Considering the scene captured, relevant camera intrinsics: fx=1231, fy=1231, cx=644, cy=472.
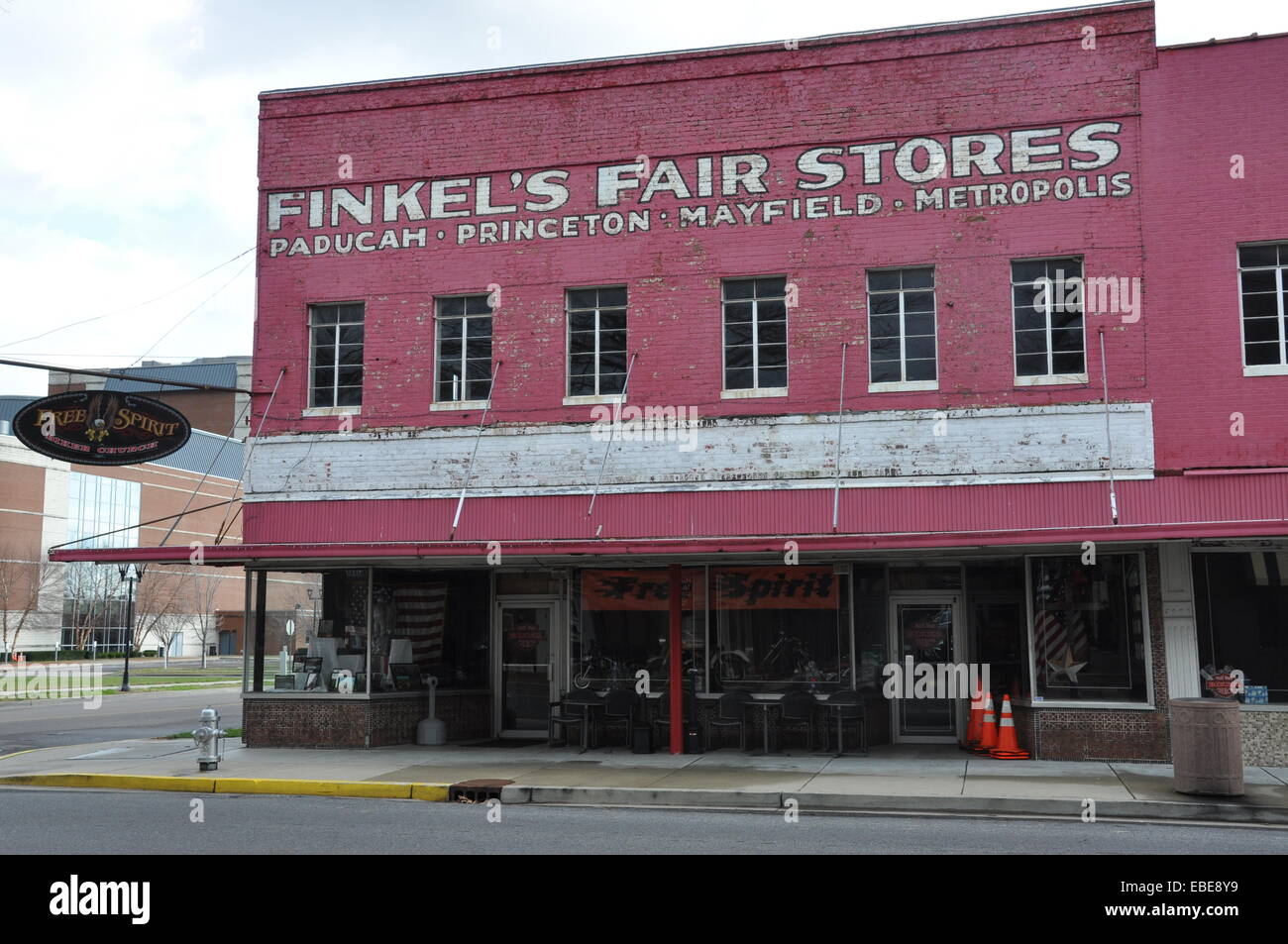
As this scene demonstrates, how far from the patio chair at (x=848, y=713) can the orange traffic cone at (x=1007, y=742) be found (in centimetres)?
174

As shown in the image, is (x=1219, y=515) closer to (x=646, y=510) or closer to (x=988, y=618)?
(x=988, y=618)

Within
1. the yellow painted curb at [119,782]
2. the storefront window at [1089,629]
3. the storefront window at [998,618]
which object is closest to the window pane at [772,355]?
the storefront window at [998,618]

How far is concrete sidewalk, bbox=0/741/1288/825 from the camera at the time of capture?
1262 centimetres

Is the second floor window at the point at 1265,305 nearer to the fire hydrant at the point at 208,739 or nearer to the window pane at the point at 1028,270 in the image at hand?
the window pane at the point at 1028,270

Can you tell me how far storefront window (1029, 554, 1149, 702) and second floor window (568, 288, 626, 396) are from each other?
666 cm

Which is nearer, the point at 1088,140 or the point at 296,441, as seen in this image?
the point at 1088,140

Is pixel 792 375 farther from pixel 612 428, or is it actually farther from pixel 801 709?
pixel 801 709

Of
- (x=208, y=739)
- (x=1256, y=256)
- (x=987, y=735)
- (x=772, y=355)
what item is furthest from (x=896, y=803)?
(x=1256, y=256)

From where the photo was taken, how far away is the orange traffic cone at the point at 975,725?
1702cm

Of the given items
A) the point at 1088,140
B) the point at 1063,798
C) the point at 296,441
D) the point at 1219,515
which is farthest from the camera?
the point at 296,441

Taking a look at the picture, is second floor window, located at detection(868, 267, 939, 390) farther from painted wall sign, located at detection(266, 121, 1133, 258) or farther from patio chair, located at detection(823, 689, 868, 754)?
patio chair, located at detection(823, 689, 868, 754)

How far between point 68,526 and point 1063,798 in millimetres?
72964

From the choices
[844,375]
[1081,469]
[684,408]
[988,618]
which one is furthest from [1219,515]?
[684,408]
